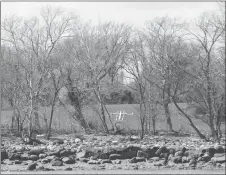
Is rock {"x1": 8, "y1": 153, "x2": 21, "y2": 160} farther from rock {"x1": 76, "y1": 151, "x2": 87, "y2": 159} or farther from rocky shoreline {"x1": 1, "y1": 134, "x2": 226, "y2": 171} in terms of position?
rock {"x1": 76, "y1": 151, "x2": 87, "y2": 159}

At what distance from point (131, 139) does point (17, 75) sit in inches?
330

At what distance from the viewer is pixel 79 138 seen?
33562 mm

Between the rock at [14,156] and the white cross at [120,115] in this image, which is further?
the white cross at [120,115]

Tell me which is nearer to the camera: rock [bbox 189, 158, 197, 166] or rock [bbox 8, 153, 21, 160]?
rock [bbox 189, 158, 197, 166]

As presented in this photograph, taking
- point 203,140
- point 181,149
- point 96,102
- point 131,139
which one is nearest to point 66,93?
point 96,102

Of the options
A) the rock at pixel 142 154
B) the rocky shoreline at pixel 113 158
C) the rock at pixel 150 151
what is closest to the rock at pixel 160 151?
the rocky shoreline at pixel 113 158

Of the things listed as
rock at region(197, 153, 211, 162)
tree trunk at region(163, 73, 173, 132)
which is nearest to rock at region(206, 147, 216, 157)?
rock at region(197, 153, 211, 162)

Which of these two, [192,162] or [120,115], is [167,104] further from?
[192,162]

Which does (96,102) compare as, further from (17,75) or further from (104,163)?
(104,163)

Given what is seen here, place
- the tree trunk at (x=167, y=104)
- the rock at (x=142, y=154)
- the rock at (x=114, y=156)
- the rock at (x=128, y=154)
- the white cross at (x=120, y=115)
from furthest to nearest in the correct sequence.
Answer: the white cross at (x=120, y=115) < the tree trunk at (x=167, y=104) < the rock at (x=128, y=154) < the rock at (x=142, y=154) < the rock at (x=114, y=156)

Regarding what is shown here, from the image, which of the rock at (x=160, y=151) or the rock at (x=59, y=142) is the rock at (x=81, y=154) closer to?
the rock at (x=160, y=151)

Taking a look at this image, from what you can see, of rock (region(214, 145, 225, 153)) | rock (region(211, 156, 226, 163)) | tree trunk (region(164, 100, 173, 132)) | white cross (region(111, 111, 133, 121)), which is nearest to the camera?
rock (region(211, 156, 226, 163))

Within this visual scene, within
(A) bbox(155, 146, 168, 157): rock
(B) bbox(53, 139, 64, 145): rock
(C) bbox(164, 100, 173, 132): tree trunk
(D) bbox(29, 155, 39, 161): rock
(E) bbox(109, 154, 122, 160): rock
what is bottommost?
(D) bbox(29, 155, 39, 161): rock

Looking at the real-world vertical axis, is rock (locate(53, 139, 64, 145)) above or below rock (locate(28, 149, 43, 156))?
above
